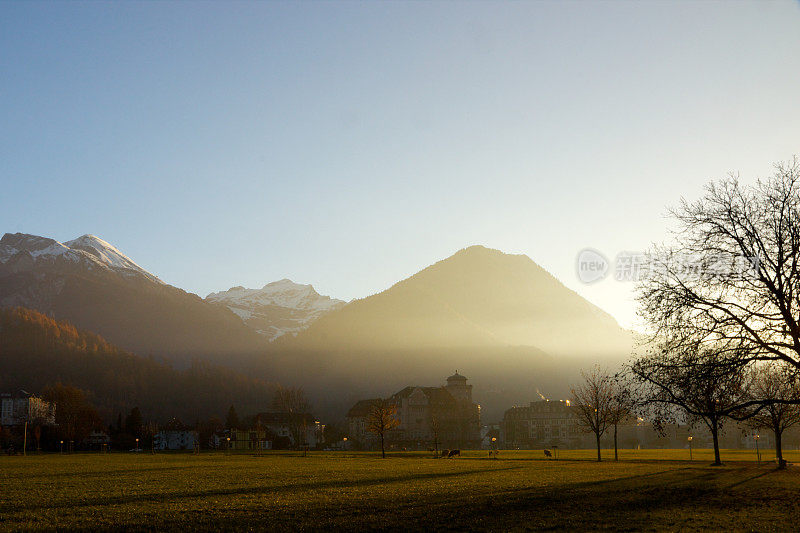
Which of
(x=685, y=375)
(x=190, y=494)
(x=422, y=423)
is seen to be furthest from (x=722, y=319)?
(x=422, y=423)

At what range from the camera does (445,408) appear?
7717 inches

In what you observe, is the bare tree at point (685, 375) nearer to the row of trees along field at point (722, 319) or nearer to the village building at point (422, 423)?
the row of trees along field at point (722, 319)

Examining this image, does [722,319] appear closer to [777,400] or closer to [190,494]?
[777,400]

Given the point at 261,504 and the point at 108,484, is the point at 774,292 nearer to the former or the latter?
the point at 261,504

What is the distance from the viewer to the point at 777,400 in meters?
26.5

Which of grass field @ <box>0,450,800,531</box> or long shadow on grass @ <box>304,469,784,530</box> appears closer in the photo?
long shadow on grass @ <box>304,469,784,530</box>

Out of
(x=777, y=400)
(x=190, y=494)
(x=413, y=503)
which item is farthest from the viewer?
(x=190, y=494)

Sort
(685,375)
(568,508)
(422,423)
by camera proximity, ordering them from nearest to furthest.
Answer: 1. (568,508)
2. (685,375)
3. (422,423)

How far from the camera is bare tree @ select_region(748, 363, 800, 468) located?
28.5 meters

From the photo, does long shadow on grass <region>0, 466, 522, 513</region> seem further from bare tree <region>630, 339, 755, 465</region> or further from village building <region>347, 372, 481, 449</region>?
village building <region>347, 372, 481, 449</region>

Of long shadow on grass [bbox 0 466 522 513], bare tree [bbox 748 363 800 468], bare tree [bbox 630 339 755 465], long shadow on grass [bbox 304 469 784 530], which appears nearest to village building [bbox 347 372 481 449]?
bare tree [bbox 748 363 800 468]

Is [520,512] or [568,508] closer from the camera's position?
[520,512]

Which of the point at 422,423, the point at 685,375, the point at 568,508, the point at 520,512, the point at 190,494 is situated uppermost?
the point at 685,375

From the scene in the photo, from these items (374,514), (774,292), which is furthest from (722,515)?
(374,514)
